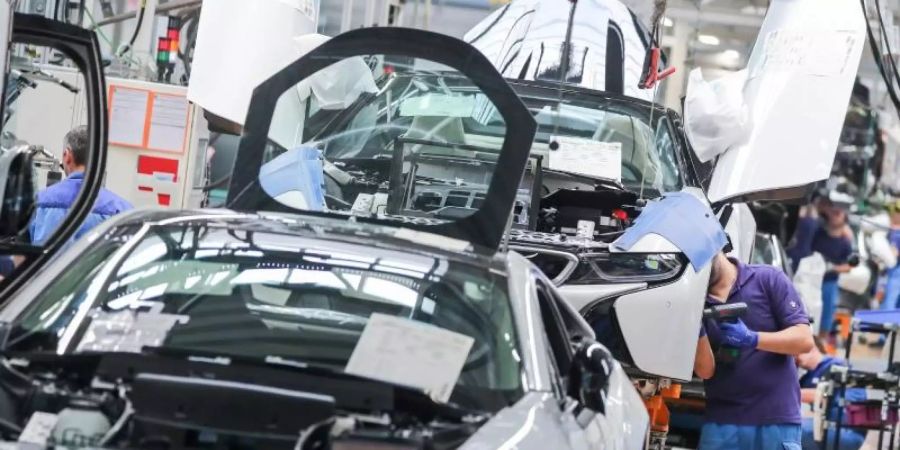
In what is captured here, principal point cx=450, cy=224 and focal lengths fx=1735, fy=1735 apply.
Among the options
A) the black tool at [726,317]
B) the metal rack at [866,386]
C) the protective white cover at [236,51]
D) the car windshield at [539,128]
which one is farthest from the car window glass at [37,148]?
the metal rack at [866,386]

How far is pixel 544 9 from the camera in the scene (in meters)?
10.7

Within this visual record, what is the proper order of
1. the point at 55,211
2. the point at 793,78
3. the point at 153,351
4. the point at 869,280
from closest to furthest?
1. the point at 153,351
2. the point at 55,211
3. the point at 793,78
4. the point at 869,280

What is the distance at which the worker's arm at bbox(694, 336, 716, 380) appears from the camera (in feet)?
24.8

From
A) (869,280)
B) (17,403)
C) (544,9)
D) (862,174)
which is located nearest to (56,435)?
(17,403)

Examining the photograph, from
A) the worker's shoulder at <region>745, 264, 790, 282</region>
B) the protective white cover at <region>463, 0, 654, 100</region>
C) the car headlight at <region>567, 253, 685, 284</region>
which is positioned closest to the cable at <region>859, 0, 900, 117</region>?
the worker's shoulder at <region>745, 264, 790, 282</region>

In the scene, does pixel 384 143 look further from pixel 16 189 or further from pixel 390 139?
pixel 16 189

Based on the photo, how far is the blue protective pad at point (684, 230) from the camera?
25.0ft

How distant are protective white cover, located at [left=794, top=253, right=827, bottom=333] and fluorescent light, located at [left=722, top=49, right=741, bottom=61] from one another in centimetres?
615

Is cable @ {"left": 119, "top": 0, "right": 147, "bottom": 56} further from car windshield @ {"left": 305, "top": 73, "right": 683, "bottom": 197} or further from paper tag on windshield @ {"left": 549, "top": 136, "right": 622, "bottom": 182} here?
paper tag on windshield @ {"left": 549, "top": 136, "right": 622, "bottom": 182}

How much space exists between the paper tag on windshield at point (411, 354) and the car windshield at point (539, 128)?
408cm

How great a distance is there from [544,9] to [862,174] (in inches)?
581

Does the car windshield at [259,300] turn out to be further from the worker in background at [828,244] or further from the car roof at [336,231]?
the worker in background at [828,244]

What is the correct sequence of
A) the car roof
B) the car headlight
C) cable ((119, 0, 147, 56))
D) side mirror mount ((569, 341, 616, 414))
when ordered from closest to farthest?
side mirror mount ((569, 341, 616, 414)) → the car roof → the car headlight → cable ((119, 0, 147, 56))

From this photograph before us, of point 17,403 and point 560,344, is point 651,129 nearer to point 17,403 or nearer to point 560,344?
point 560,344
